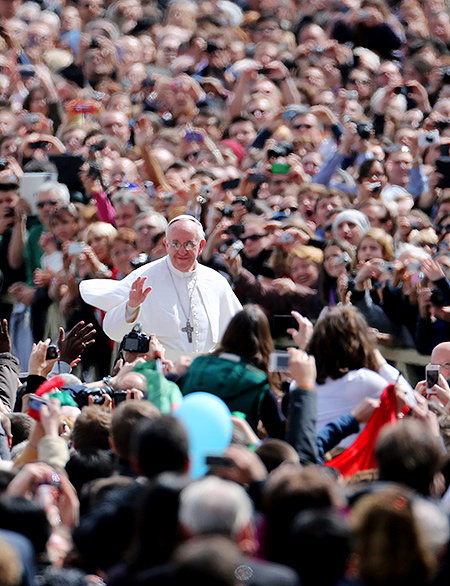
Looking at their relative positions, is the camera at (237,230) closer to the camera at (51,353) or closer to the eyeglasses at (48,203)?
the eyeglasses at (48,203)

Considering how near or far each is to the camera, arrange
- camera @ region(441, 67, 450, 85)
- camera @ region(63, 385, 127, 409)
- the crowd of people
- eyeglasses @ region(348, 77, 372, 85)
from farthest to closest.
Answer: eyeglasses @ region(348, 77, 372, 85)
camera @ region(441, 67, 450, 85)
camera @ region(63, 385, 127, 409)
the crowd of people

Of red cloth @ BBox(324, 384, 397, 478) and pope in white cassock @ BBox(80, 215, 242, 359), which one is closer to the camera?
red cloth @ BBox(324, 384, 397, 478)

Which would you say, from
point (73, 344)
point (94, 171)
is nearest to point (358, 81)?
point (94, 171)

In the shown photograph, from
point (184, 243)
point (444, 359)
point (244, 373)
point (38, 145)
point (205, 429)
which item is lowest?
point (38, 145)

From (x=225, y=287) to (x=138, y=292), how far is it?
28.9 inches

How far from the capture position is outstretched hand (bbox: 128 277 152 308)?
22.7ft

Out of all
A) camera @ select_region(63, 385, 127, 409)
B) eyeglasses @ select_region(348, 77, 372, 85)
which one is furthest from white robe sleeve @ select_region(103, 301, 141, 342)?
eyeglasses @ select_region(348, 77, 372, 85)

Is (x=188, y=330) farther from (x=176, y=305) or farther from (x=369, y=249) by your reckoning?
(x=369, y=249)

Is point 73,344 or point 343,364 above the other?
point 343,364

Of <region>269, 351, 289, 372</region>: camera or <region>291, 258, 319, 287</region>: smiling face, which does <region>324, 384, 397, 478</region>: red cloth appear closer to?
<region>269, 351, 289, 372</region>: camera

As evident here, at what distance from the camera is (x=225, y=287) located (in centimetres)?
746

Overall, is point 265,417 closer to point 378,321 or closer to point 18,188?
point 378,321

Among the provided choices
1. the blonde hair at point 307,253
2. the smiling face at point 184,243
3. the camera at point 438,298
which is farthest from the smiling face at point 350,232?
the smiling face at point 184,243

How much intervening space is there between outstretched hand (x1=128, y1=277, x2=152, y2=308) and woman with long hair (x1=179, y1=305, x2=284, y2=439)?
4.22ft
